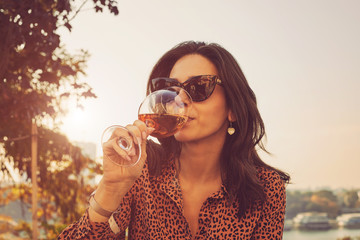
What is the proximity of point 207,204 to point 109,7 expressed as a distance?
313cm

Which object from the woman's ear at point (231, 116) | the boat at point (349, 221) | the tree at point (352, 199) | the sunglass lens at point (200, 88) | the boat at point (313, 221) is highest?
the sunglass lens at point (200, 88)

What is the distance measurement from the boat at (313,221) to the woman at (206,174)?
19.7 metres

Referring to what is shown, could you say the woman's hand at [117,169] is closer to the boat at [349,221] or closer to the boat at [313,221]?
the boat at [349,221]

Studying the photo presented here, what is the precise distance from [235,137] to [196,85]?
681 mm

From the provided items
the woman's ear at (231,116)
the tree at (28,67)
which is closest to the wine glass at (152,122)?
the woman's ear at (231,116)

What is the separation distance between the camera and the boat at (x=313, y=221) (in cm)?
2219

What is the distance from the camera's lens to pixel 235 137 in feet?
9.50

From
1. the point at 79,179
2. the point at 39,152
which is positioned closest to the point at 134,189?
the point at 39,152

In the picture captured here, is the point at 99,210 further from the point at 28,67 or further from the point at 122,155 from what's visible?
the point at 28,67

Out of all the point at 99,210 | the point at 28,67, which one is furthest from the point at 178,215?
the point at 28,67

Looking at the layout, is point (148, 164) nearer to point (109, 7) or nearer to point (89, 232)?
point (89, 232)

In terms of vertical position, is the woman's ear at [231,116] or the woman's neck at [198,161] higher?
the woman's ear at [231,116]

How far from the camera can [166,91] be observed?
2045mm

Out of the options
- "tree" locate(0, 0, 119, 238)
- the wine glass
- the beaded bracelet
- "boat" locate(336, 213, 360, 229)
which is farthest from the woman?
"boat" locate(336, 213, 360, 229)
